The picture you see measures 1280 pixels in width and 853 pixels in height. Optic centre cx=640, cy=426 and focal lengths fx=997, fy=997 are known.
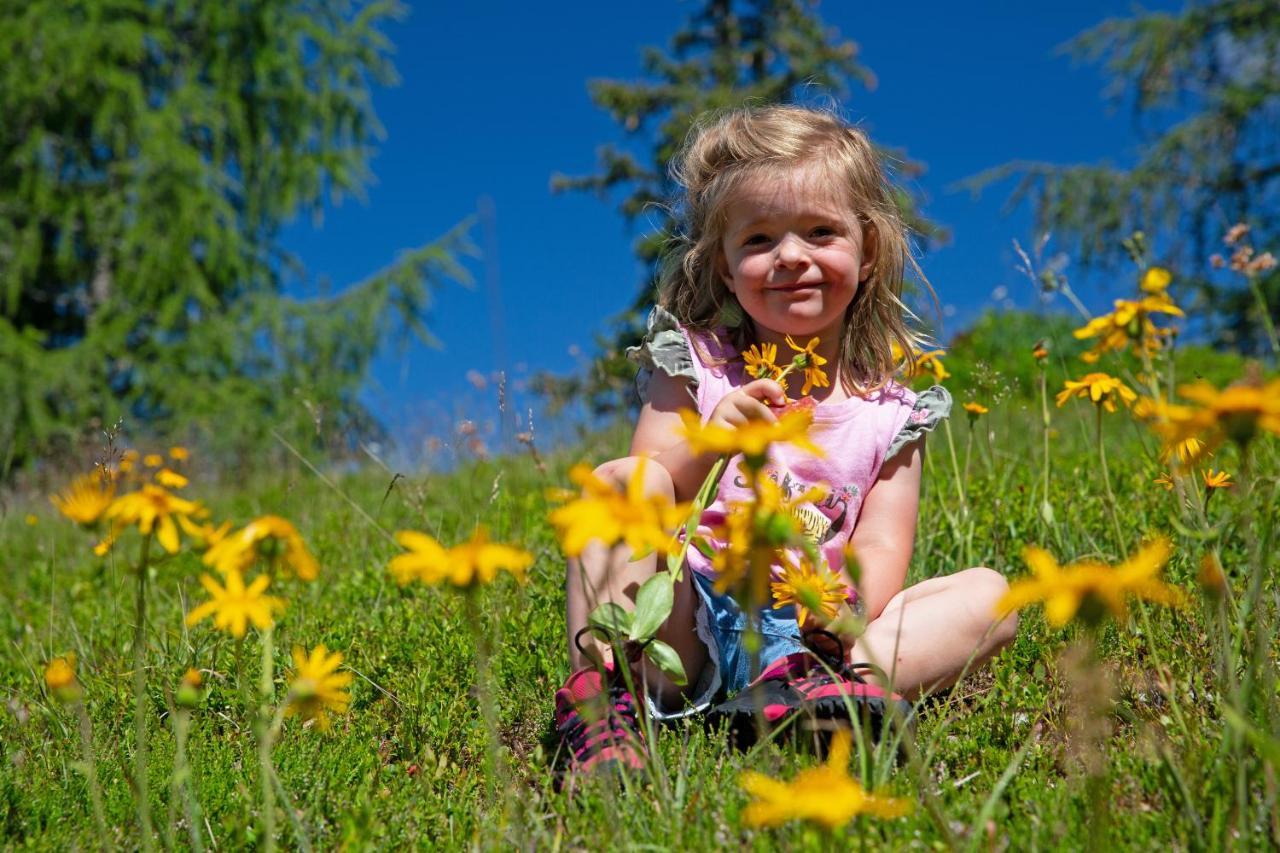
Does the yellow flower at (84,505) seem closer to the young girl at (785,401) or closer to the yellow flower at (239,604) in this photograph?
the yellow flower at (239,604)

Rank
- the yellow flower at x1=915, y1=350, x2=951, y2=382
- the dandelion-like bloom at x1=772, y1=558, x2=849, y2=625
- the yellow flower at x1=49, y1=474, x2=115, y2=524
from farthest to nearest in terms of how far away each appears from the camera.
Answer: the yellow flower at x1=915, y1=350, x2=951, y2=382, the dandelion-like bloom at x1=772, y1=558, x2=849, y2=625, the yellow flower at x1=49, y1=474, x2=115, y2=524

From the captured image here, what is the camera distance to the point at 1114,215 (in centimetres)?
1036

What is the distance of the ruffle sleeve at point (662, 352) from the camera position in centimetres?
226

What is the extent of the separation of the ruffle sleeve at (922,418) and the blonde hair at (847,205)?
0.32 ft

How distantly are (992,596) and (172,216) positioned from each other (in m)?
10.7

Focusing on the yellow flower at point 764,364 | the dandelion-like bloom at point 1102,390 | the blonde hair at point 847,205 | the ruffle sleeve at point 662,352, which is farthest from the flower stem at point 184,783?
the dandelion-like bloom at point 1102,390

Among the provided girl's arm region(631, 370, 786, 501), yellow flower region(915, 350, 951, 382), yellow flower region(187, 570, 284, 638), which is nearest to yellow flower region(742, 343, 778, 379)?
girl's arm region(631, 370, 786, 501)

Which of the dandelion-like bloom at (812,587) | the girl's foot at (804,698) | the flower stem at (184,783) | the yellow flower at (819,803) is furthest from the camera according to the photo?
the girl's foot at (804,698)

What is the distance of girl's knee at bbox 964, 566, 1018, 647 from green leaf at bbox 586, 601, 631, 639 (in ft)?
2.56

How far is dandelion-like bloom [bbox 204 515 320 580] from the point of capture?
1.13m

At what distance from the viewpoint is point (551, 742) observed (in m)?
1.94

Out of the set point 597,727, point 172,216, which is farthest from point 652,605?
point 172,216

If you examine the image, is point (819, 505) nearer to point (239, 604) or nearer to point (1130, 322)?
point (1130, 322)

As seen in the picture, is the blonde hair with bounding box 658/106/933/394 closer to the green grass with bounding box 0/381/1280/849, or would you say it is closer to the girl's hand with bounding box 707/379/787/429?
the green grass with bounding box 0/381/1280/849
